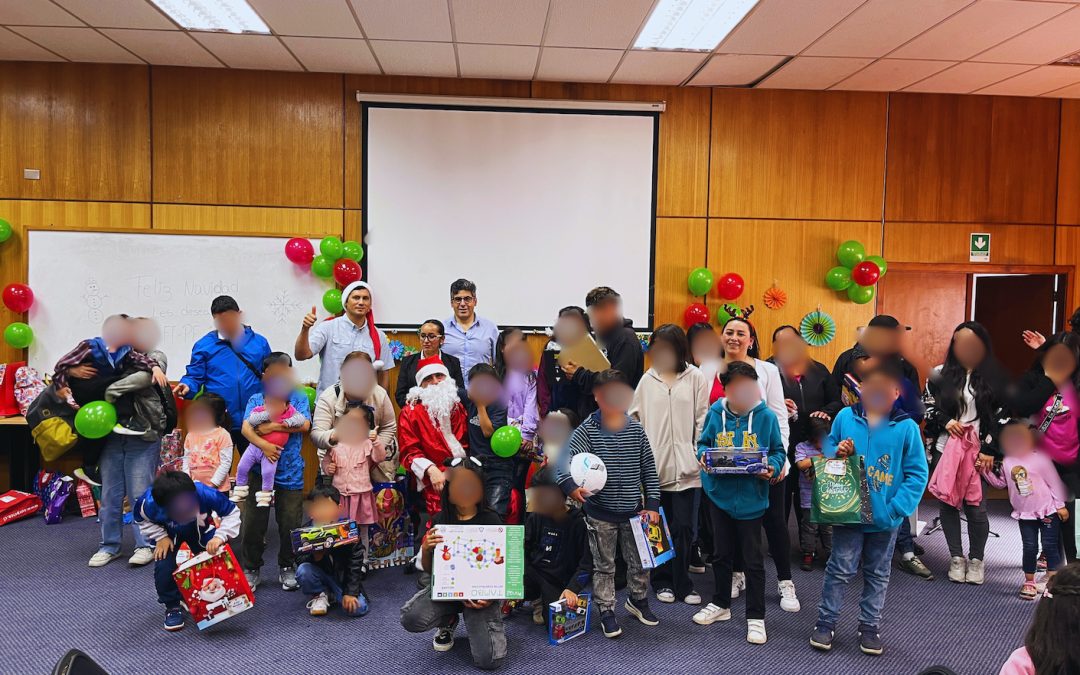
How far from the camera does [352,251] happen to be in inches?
199

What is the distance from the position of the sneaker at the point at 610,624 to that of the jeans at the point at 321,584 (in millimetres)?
1206

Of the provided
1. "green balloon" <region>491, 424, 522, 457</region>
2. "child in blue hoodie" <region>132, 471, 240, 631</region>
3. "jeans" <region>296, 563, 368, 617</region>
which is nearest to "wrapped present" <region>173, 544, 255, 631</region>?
"child in blue hoodie" <region>132, 471, 240, 631</region>

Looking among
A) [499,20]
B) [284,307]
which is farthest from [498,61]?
[284,307]

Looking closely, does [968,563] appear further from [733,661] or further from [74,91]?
[74,91]

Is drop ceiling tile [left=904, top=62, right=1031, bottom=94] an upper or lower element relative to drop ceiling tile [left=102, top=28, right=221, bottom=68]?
upper

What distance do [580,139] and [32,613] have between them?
4.70m

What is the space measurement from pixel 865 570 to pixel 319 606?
263 centimetres

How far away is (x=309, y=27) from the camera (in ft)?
13.8

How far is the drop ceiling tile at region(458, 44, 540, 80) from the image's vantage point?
454 cm

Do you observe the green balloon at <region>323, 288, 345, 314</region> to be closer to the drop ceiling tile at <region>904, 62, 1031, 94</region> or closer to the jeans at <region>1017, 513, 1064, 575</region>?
the jeans at <region>1017, 513, 1064, 575</region>

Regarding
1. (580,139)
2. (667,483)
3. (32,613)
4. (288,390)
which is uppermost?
(580,139)

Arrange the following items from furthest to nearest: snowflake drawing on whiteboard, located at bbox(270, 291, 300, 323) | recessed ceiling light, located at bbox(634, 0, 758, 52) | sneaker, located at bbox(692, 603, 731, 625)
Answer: snowflake drawing on whiteboard, located at bbox(270, 291, 300, 323), recessed ceiling light, located at bbox(634, 0, 758, 52), sneaker, located at bbox(692, 603, 731, 625)

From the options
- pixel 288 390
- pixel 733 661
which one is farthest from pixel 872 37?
pixel 288 390

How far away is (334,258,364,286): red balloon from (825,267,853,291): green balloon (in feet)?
13.0
